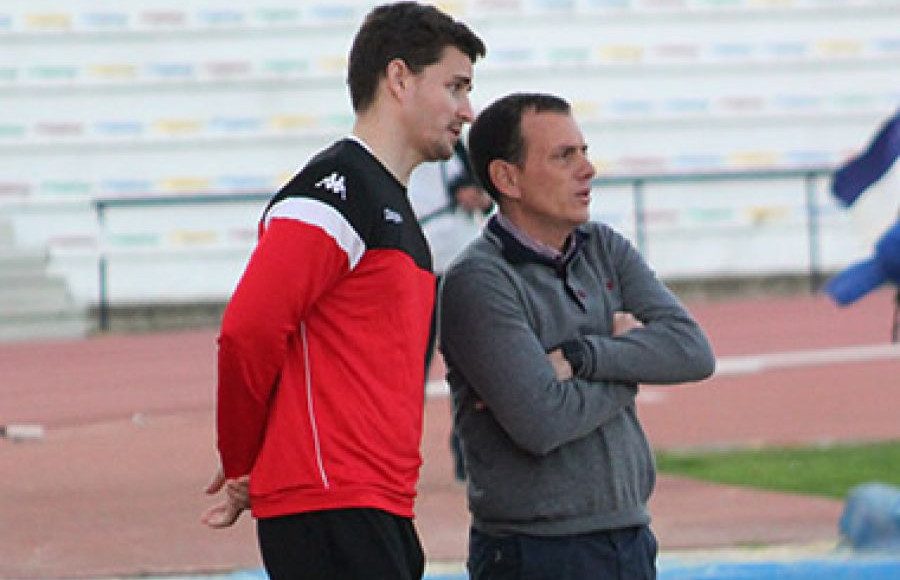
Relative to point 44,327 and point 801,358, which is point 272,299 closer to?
point 801,358

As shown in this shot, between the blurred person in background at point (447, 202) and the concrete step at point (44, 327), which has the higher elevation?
Answer: the blurred person in background at point (447, 202)

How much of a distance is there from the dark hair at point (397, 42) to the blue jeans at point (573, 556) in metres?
1.01

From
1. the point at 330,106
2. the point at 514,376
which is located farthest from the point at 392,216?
the point at 330,106

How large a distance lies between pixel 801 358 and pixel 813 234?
681 cm

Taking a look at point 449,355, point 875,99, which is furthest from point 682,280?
point 449,355

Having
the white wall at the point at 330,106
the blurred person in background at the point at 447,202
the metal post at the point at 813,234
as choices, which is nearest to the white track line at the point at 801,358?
the blurred person in background at the point at 447,202

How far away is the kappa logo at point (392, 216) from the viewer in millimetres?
4035

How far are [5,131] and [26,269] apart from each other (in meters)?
1.40

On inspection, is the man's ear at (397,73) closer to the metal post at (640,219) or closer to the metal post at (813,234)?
the metal post at (640,219)

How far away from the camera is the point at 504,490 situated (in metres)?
4.46

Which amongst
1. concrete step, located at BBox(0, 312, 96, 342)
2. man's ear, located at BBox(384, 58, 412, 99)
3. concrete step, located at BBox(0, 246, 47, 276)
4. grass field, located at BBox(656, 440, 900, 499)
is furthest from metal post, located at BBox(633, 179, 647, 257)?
man's ear, located at BBox(384, 58, 412, 99)

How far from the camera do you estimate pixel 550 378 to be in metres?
4.38

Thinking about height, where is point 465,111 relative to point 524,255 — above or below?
above

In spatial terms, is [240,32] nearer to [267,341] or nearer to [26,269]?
[26,269]
